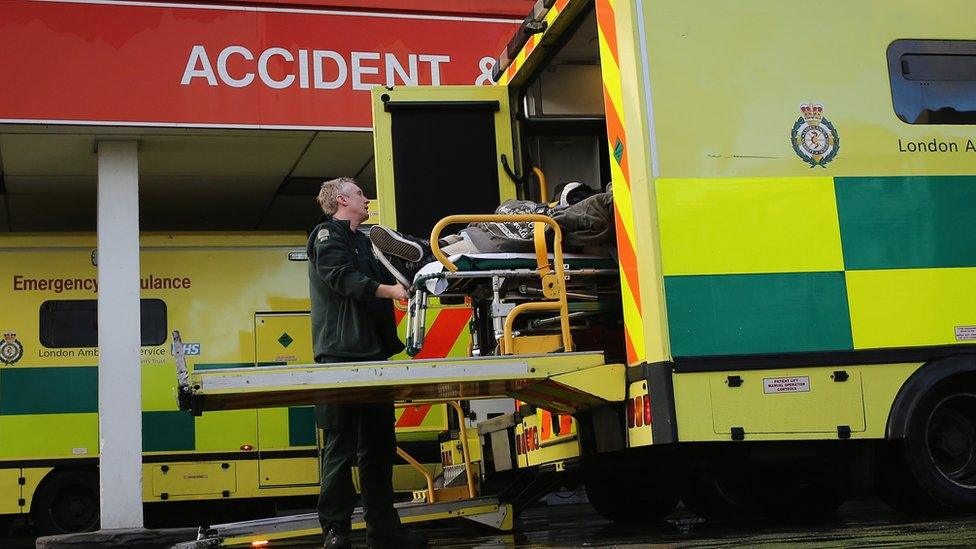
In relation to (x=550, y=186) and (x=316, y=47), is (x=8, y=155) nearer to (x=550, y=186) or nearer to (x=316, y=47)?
(x=316, y=47)

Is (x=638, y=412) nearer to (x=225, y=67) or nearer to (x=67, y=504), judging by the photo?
(x=225, y=67)

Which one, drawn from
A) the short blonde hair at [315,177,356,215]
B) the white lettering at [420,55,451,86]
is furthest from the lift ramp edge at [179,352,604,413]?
the white lettering at [420,55,451,86]

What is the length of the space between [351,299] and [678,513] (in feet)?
13.1

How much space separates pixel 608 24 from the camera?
596cm

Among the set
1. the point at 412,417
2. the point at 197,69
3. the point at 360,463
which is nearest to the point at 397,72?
the point at 197,69

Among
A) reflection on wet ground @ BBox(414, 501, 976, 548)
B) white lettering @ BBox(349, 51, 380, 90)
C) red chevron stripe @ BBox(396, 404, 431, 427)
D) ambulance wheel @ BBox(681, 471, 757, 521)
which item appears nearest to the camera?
reflection on wet ground @ BBox(414, 501, 976, 548)

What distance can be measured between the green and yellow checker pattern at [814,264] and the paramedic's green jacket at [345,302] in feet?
4.95

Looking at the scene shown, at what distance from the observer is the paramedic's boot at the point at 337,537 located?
242 inches

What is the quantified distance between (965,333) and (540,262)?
1931 millimetres

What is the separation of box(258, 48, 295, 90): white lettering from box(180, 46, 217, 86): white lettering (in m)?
0.38

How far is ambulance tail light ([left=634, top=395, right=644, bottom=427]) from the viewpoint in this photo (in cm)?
558

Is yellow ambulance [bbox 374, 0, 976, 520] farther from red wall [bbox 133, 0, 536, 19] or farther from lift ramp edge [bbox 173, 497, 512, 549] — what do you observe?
red wall [bbox 133, 0, 536, 19]

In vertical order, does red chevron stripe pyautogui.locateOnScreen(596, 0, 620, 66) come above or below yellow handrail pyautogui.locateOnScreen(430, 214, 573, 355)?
above

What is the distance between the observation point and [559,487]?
315 inches
